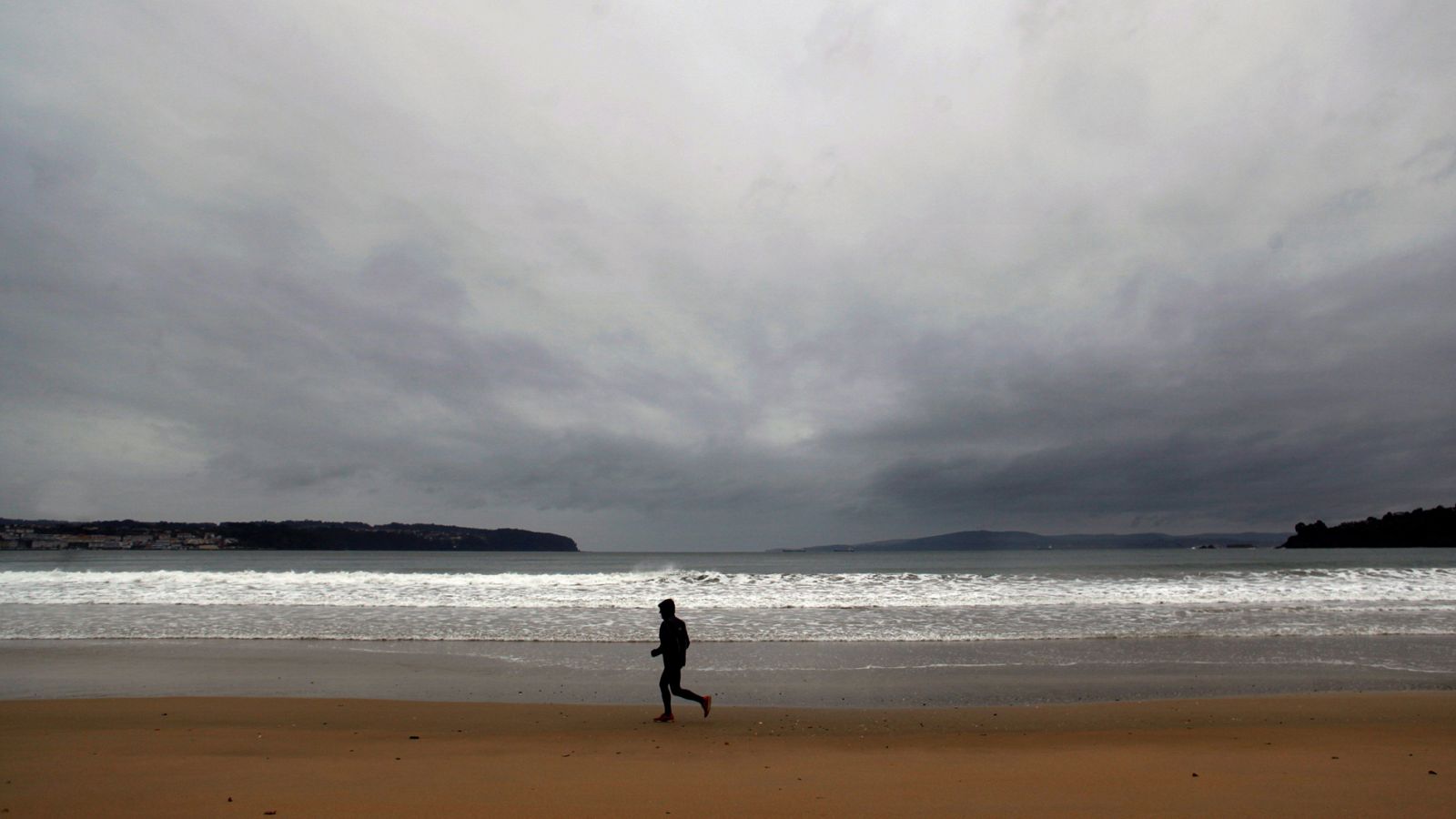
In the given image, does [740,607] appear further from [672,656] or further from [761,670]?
[672,656]

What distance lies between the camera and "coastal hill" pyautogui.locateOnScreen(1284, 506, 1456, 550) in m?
97.2

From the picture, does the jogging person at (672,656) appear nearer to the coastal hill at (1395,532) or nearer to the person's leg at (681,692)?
the person's leg at (681,692)

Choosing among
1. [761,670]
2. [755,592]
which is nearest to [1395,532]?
[755,592]

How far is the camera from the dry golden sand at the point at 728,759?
605 centimetres

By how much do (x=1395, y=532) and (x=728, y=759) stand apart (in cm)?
12638

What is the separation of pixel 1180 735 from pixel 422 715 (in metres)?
8.90

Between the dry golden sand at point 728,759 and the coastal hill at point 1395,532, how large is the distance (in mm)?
113160

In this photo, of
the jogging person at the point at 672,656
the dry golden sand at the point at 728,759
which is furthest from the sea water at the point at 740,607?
the dry golden sand at the point at 728,759

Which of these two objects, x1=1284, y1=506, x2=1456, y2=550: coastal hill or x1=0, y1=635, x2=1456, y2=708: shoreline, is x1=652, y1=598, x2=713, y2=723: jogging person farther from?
x1=1284, y1=506, x2=1456, y2=550: coastal hill

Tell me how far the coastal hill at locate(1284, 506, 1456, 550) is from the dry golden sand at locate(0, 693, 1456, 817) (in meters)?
113

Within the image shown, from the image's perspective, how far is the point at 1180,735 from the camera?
8727mm

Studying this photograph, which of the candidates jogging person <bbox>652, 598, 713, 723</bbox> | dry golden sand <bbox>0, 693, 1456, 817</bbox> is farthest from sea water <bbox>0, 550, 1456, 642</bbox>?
dry golden sand <bbox>0, 693, 1456, 817</bbox>

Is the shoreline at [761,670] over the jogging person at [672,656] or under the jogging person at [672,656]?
under

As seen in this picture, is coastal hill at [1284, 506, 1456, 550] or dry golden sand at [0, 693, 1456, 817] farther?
coastal hill at [1284, 506, 1456, 550]
